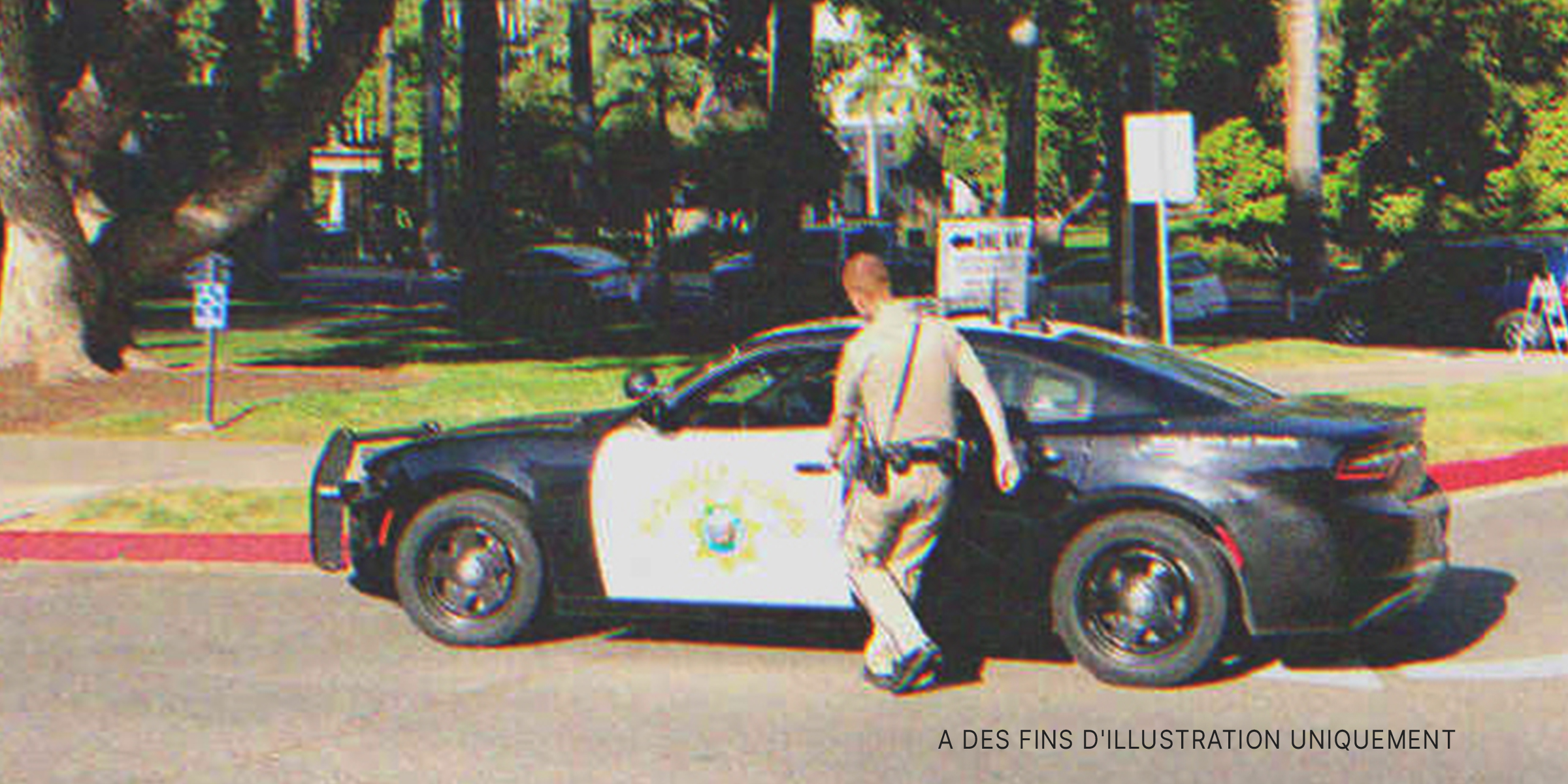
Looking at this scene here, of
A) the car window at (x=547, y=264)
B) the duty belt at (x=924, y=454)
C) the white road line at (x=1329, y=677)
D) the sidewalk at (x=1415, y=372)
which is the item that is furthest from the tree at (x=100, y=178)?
the white road line at (x=1329, y=677)

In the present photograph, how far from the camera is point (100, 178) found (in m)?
21.3

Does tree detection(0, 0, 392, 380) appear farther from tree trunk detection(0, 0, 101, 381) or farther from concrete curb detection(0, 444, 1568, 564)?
concrete curb detection(0, 444, 1568, 564)

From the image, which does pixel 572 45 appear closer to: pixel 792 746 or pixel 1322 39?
pixel 1322 39

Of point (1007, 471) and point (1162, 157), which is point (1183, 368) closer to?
point (1007, 471)

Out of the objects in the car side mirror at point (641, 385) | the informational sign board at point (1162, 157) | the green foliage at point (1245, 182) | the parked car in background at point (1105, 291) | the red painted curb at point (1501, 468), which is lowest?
the red painted curb at point (1501, 468)

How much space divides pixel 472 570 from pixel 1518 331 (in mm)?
20396

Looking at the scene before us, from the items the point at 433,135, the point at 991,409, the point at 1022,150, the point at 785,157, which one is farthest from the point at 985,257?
the point at 433,135

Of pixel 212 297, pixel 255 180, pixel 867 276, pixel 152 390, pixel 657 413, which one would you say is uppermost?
pixel 255 180

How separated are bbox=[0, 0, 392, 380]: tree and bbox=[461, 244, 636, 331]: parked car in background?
26.3 ft

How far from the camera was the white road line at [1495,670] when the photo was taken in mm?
7102

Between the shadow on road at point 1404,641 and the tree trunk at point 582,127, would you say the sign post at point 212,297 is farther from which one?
the tree trunk at point 582,127

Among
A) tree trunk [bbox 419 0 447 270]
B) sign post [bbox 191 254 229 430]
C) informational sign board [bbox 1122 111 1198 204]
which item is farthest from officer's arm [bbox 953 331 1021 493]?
tree trunk [bbox 419 0 447 270]

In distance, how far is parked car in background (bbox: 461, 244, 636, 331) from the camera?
1170 inches

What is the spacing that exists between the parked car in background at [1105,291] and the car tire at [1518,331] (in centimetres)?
510
